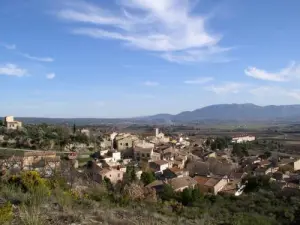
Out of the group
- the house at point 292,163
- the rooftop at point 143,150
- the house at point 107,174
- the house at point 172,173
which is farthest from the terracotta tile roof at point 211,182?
the house at point 292,163

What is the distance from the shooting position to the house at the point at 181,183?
28.7 metres

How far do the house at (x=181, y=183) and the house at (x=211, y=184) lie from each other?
0.66 m

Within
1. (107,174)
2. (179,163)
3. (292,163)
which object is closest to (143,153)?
(179,163)

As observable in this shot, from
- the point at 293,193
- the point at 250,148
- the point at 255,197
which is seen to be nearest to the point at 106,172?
the point at 255,197

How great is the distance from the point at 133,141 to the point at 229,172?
16.7 metres

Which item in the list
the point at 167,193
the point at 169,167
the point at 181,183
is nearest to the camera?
the point at 167,193

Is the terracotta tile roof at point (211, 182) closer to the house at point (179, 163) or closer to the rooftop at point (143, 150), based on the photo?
the house at point (179, 163)

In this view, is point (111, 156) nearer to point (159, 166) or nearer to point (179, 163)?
point (159, 166)

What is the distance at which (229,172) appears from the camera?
4103cm

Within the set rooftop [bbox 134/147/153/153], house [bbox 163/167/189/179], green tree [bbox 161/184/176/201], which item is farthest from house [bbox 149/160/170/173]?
green tree [bbox 161/184/176/201]

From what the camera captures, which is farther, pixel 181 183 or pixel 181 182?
pixel 181 182

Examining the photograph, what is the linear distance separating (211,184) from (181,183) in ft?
9.34

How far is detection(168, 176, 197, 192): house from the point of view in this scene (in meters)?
28.7

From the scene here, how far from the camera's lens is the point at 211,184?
101 feet
